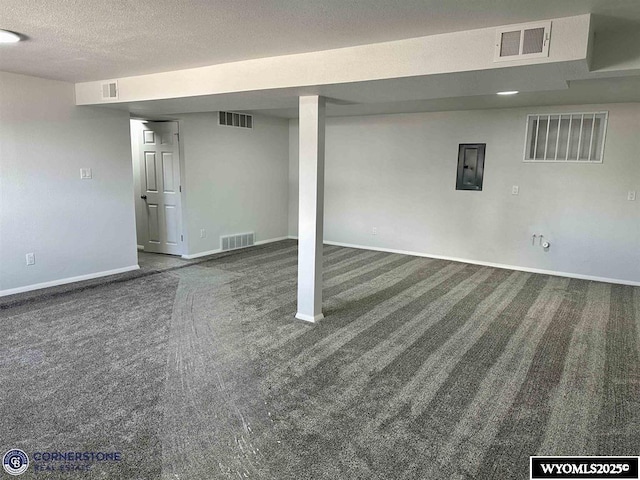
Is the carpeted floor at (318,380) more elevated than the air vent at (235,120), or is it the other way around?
the air vent at (235,120)

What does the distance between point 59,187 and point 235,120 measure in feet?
9.53

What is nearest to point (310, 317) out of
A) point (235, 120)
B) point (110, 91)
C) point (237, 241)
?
point (110, 91)

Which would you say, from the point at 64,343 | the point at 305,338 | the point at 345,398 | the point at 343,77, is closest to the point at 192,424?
→ the point at 345,398

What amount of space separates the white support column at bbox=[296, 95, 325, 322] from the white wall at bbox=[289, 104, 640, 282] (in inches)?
125

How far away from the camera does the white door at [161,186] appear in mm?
6031

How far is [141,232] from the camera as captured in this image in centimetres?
663

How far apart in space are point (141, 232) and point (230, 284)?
8.40 feet

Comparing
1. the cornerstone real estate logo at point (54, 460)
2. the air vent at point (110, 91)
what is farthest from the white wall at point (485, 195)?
the cornerstone real estate logo at point (54, 460)

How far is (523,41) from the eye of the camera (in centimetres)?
235

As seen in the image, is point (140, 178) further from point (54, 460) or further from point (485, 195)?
point (485, 195)

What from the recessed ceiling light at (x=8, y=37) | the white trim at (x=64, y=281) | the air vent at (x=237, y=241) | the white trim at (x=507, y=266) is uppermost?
the recessed ceiling light at (x=8, y=37)

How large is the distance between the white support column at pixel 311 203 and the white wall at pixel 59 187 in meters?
2.77

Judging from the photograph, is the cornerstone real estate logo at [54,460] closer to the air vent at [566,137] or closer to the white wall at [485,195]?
the white wall at [485,195]

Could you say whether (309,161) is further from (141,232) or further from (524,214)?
(141,232)
